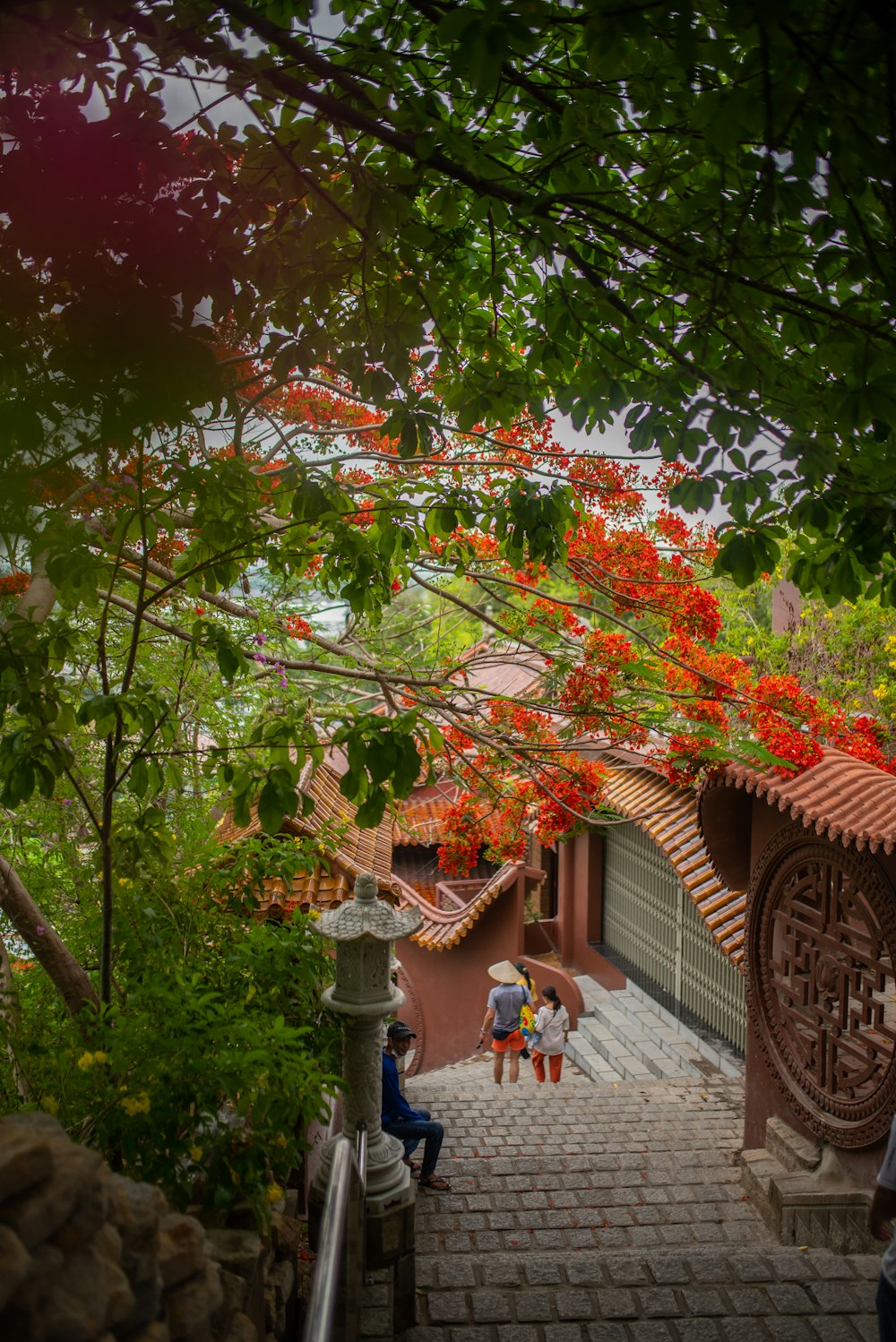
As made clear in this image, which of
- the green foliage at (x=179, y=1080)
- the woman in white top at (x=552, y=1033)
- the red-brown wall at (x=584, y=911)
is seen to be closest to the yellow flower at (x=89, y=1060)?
the green foliage at (x=179, y=1080)

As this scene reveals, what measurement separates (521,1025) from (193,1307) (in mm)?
8538

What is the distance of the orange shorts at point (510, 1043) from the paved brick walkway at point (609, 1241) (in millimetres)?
940

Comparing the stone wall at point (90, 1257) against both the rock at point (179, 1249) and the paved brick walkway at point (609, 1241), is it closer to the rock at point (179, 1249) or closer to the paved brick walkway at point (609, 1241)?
the rock at point (179, 1249)

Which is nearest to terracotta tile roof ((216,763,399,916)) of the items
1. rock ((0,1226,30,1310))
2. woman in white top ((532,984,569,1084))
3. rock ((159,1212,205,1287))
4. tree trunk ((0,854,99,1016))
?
woman in white top ((532,984,569,1084))

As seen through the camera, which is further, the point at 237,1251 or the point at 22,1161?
the point at 237,1251

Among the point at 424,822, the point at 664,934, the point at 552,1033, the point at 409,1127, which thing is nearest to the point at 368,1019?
the point at 409,1127

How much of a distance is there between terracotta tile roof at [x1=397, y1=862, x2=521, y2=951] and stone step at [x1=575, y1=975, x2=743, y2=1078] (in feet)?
6.54

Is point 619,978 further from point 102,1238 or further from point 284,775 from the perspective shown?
point 102,1238

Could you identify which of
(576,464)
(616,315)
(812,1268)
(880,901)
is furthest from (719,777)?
(616,315)

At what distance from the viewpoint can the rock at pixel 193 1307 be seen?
1.89 meters

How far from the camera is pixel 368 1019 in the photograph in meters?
4.89

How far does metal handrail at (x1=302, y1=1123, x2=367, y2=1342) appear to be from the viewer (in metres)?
2.13

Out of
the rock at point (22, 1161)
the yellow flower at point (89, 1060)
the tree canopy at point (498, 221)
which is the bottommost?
the yellow flower at point (89, 1060)

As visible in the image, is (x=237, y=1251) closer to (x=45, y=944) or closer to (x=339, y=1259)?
(x=339, y=1259)
